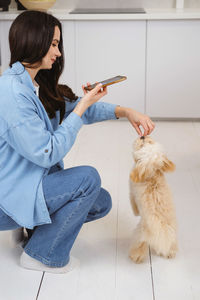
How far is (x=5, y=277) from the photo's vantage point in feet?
5.81

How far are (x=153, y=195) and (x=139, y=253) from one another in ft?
0.93

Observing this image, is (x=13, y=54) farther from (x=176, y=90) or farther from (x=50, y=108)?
(x=176, y=90)

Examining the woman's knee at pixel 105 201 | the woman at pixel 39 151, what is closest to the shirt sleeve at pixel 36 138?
the woman at pixel 39 151

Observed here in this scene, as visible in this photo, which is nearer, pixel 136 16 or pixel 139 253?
pixel 139 253

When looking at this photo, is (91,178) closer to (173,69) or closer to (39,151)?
(39,151)

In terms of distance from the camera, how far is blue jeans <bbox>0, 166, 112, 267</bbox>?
166 cm

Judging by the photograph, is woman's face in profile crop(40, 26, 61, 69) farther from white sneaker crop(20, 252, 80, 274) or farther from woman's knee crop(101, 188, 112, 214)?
white sneaker crop(20, 252, 80, 274)

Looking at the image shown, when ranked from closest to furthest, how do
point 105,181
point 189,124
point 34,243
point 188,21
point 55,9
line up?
point 34,243 → point 105,181 → point 188,21 → point 189,124 → point 55,9

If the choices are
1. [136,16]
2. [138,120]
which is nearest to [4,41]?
[136,16]

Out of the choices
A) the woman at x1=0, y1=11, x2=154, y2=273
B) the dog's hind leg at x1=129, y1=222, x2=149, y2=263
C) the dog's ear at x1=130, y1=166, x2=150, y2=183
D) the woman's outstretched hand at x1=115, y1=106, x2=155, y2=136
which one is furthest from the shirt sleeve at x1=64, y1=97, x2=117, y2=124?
the dog's hind leg at x1=129, y1=222, x2=149, y2=263

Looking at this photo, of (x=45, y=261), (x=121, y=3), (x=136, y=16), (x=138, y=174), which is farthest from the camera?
(x=121, y=3)

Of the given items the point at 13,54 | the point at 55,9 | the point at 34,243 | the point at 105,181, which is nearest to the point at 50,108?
the point at 13,54

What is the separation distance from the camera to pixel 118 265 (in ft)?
6.06

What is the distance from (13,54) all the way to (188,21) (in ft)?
7.46
